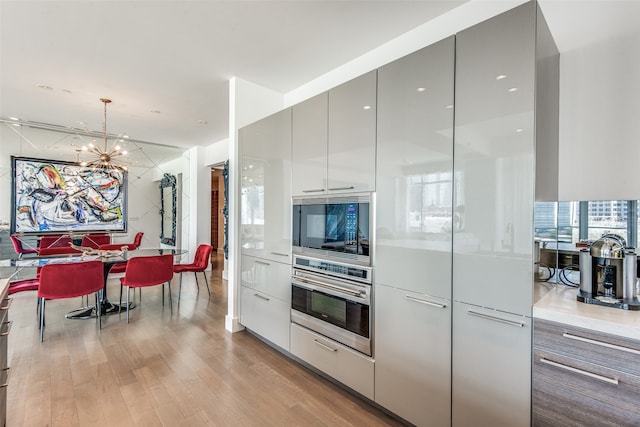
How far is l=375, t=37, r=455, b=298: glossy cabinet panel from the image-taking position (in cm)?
165

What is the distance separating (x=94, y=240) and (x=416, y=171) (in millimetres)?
6201

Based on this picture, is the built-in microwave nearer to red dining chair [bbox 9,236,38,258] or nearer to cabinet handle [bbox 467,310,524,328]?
cabinet handle [bbox 467,310,524,328]

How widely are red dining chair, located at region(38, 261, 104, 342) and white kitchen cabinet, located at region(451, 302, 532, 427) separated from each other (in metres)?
3.86

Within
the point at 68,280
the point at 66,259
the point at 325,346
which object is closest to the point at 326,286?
the point at 325,346

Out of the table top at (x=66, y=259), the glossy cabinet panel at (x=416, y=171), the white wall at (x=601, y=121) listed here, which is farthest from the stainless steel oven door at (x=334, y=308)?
the table top at (x=66, y=259)

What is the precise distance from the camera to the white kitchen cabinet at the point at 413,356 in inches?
64.7

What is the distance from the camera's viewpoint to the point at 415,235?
1.77m

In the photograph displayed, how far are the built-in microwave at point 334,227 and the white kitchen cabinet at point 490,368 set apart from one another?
73 centimetres

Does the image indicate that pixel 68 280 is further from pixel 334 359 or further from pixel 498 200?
pixel 498 200

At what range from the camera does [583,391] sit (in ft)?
4.06

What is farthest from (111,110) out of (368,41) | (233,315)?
(368,41)

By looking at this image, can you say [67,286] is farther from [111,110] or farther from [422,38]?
[422,38]

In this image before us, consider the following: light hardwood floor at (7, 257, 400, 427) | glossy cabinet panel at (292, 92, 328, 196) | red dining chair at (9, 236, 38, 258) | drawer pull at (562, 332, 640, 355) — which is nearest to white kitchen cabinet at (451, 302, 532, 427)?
drawer pull at (562, 332, 640, 355)

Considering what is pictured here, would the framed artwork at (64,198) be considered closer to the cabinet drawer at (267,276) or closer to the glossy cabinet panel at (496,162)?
the cabinet drawer at (267,276)
